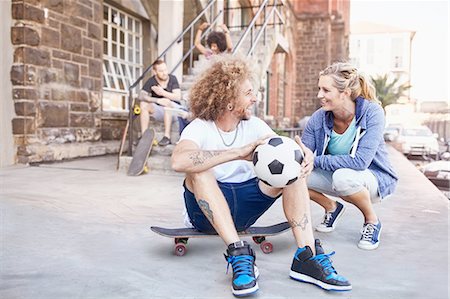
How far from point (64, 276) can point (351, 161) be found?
1712mm

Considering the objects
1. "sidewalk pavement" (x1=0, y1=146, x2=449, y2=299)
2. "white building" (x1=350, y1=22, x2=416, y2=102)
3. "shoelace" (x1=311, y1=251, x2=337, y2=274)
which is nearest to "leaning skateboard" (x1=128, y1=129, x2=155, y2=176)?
"sidewalk pavement" (x1=0, y1=146, x2=449, y2=299)

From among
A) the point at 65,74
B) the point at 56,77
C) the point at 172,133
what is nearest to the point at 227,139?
the point at 172,133

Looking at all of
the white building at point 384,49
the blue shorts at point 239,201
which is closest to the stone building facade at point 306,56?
the blue shorts at point 239,201

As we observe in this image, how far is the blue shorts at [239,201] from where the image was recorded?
229 cm

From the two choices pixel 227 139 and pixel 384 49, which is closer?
pixel 227 139

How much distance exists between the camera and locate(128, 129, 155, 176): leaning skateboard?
5535 mm

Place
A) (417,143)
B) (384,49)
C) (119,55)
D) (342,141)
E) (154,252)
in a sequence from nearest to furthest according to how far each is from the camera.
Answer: (154,252) < (342,141) < (119,55) < (417,143) < (384,49)

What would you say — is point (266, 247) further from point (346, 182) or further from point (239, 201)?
point (346, 182)

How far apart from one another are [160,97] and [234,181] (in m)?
3.85

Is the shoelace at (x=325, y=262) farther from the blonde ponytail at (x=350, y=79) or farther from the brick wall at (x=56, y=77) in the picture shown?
the brick wall at (x=56, y=77)

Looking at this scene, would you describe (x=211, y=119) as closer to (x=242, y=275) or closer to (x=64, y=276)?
(x=242, y=275)

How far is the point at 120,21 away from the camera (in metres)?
8.84

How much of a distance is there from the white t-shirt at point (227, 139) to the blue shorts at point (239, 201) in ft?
0.20

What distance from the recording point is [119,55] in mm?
8852
